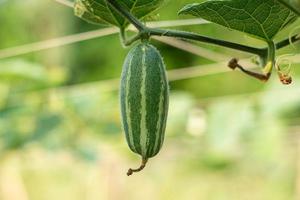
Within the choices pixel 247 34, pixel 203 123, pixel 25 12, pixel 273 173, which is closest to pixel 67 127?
pixel 203 123

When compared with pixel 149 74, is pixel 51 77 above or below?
below

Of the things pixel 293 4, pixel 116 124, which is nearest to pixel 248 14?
pixel 293 4

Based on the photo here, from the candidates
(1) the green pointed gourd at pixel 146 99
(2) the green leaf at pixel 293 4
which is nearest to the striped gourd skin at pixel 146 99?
(1) the green pointed gourd at pixel 146 99

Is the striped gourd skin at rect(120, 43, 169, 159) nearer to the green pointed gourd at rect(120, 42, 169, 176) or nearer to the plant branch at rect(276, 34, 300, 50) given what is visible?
the green pointed gourd at rect(120, 42, 169, 176)

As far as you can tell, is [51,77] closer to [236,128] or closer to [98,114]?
[98,114]

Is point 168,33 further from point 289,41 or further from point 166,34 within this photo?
point 289,41

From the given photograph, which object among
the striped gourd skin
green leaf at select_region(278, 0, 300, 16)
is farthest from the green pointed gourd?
green leaf at select_region(278, 0, 300, 16)

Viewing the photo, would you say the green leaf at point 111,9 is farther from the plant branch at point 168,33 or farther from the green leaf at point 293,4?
the green leaf at point 293,4
